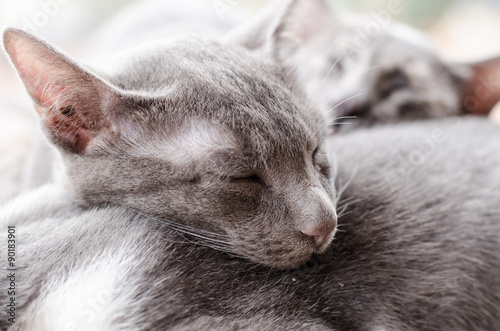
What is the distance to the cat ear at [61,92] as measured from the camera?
982 mm

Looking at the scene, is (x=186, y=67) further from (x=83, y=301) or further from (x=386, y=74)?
(x=386, y=74)

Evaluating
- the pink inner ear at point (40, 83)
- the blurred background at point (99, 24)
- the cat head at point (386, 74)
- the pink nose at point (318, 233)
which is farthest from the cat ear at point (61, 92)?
the cat head at point (386, 74)

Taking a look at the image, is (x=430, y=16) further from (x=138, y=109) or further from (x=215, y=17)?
(x=138, y=109)

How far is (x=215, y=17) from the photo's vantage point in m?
2.46

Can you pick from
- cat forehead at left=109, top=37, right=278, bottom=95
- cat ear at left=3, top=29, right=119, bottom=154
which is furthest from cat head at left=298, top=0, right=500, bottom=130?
cat ear at left=3, top=29, right=119, bottom=154

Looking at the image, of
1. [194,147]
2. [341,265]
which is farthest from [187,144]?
[341,265]

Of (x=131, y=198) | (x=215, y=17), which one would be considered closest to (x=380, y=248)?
(x=131, y=198)

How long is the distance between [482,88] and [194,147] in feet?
5.18

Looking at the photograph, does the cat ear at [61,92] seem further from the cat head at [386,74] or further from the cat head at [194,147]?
the cat head at [386,74]

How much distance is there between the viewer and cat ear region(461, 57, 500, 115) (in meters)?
2.13

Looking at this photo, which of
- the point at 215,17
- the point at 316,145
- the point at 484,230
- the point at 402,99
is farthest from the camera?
the point at 215,17

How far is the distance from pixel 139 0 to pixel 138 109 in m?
2.07

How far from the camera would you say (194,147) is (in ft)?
3.41

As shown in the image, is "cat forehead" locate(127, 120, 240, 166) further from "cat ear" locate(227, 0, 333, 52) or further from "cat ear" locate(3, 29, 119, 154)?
"cat ear" locate(227, 0, 333, 52)
